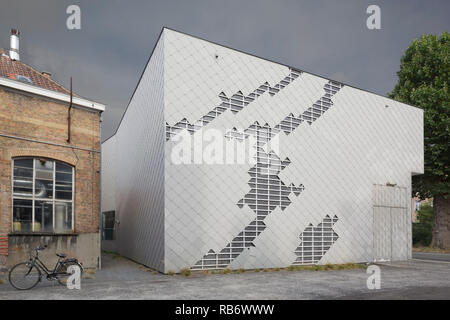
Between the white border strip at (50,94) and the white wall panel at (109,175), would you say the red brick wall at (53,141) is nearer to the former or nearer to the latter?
the white border strip at (50,94)

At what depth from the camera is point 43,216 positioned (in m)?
12.4

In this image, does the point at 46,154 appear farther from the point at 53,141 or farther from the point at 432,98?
the point at 432,98

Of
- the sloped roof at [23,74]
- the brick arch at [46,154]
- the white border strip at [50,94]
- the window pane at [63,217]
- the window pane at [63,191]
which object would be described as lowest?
the window pane at [63,217]

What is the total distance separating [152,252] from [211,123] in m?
5.49

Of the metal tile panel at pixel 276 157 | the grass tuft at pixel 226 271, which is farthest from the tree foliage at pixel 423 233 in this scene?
the grass tuft at pixel 226 271

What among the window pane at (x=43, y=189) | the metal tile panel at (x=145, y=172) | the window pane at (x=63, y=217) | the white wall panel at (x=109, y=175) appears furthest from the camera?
the white wall panel at (x=109, y=175)

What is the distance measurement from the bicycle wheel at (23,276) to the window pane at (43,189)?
142 inches

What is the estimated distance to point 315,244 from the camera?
15.8 metres

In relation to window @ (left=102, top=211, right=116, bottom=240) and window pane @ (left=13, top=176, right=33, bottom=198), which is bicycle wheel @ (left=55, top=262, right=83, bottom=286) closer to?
window pane @ (left=13, top=176, right=33, bottom=198)

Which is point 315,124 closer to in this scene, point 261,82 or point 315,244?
point 261,82

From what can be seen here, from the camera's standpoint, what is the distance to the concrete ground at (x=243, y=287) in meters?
8.62

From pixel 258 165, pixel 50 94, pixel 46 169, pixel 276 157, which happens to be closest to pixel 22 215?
pixel 46 169

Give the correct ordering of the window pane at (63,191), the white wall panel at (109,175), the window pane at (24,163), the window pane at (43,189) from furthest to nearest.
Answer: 1. the white wall panel at (109,175)
2. the window pane at (63,191)
3. the window pane at (43,189)
4. the window pane at (24,163)
